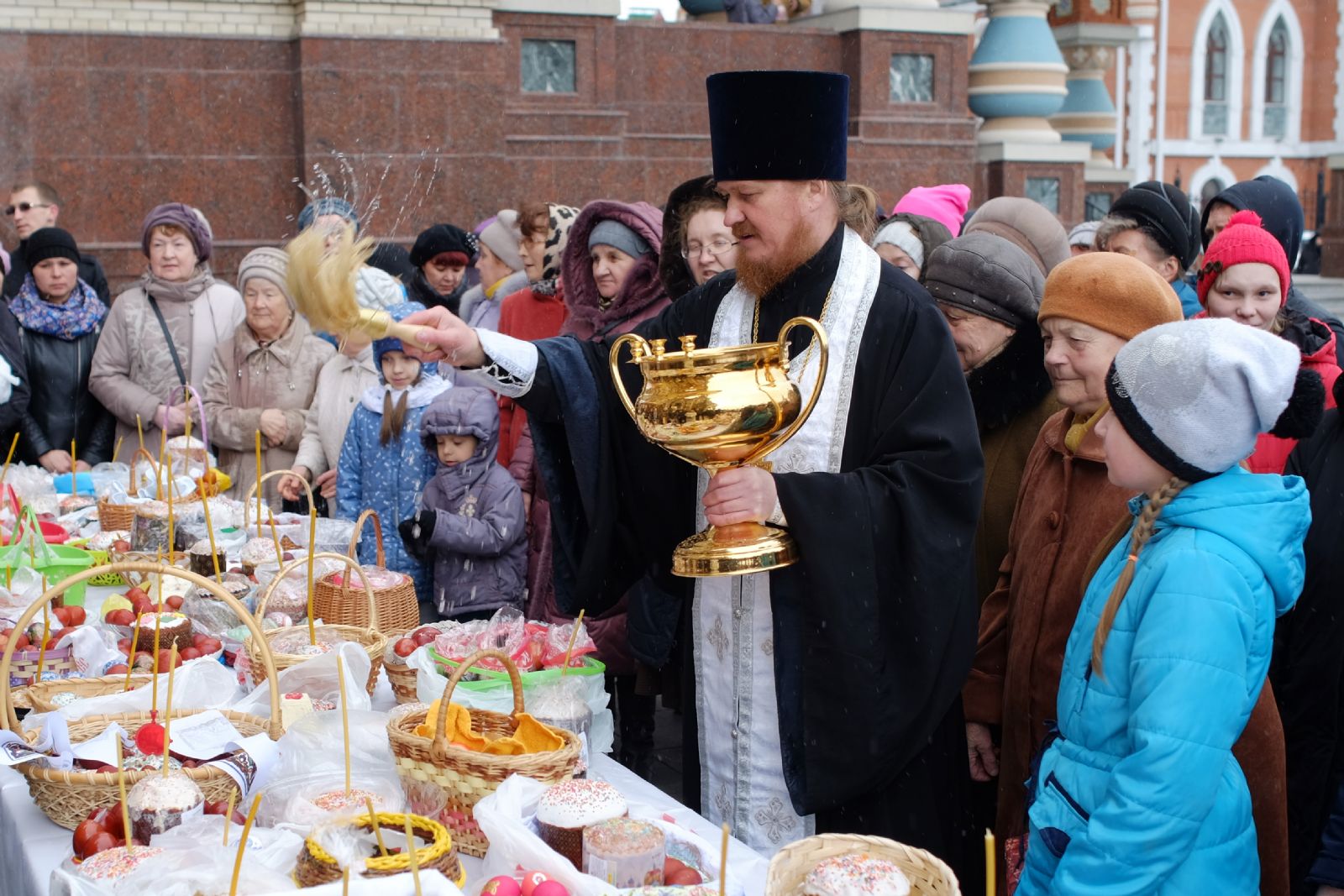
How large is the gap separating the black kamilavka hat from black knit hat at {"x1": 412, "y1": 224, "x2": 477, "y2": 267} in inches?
188

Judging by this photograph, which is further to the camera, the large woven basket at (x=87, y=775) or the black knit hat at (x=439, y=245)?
the black knit hat at (x=439, y=245)

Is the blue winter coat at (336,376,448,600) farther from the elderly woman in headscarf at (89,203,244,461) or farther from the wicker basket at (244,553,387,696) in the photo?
the wicker basket at (244,553,387,696)

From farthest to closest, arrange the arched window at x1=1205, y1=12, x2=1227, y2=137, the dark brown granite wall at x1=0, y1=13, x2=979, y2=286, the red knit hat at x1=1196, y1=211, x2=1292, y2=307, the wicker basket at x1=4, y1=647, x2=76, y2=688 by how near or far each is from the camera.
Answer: the arched window at x1=1205, y1=12, x2=1227, y2=137 → the dark brown granite wall at x1=0, y1=13, x2=979, y2=286 → the red knit hat at x1=1196, y1=211, x2=1292, y2=307 → the wicker basket at x1=4, y1=647, x2=76, y2=688

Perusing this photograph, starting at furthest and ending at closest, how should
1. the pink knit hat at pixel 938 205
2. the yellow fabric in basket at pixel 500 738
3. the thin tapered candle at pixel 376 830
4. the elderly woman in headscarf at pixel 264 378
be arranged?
1. the elderly woman in headscarf at pixel 264 378
2. the pink knit hat at pixel 938 205
3. the yellow fabric in basket at pixel 500 738
4. the thin tapered candle at pixel 376 830

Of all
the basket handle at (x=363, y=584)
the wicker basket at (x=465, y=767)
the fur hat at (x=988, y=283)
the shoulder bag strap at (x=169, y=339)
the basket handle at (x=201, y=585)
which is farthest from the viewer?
the shoulder bag strap at (x=169, y=339)

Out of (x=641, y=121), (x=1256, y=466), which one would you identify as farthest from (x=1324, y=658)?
(x=641, y=121)

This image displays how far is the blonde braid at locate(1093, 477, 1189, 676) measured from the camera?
8.09 feet

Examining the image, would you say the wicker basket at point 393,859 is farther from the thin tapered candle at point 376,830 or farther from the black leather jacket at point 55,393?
the black leather jacket at point 55,393

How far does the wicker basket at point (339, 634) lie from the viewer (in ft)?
10.8

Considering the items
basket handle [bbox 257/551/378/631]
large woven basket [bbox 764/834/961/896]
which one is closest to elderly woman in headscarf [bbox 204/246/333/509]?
basket handle [bbox 257/551/378/631]

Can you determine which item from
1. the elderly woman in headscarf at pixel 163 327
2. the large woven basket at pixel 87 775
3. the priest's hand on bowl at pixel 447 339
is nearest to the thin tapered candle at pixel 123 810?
the large woven basket at pixel 87 775

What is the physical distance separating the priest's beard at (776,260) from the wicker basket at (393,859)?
137 centimetres

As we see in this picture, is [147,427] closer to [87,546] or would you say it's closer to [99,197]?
[87,546]

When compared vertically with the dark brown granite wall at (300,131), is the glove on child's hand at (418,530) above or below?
below
